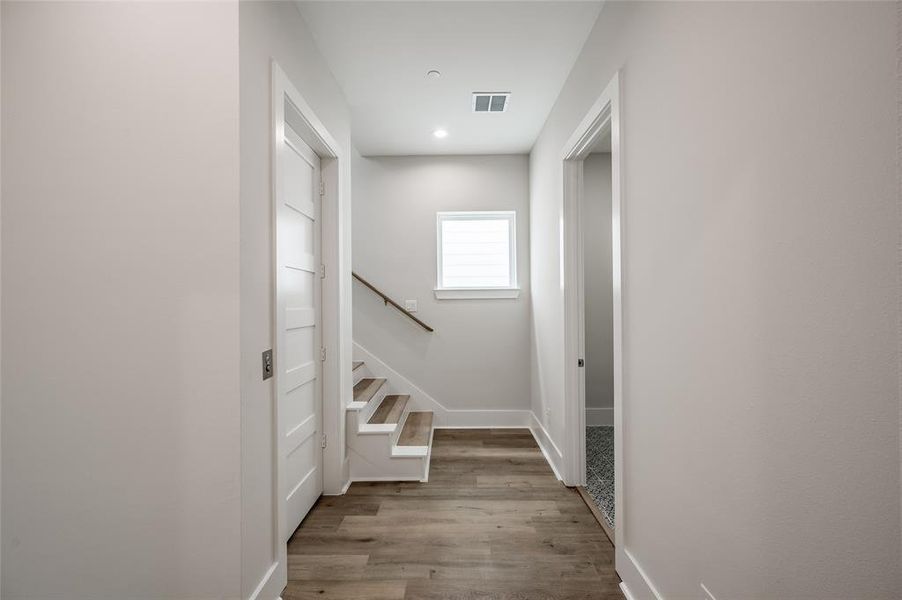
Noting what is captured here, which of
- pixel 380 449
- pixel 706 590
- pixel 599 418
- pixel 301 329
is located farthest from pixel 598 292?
pixel 706 590

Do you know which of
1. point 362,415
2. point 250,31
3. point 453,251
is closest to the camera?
point 250,31

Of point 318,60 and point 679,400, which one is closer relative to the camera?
point 679,400

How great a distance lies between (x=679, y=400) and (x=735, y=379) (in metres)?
0.31

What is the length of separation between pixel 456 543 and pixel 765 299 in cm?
184

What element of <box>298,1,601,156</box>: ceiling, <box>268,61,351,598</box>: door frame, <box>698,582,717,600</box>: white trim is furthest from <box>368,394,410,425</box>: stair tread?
<box>298,1,601,156</box>: ceiling

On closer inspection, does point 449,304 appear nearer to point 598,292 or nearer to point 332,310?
point 598,292

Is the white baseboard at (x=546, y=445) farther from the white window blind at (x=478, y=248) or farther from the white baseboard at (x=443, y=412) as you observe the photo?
the white window blind at (x=478, y=248)

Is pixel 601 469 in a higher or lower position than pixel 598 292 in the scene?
lower

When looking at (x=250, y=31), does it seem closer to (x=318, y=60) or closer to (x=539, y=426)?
(x=318, y=60)

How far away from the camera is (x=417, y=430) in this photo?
3422 millimetres

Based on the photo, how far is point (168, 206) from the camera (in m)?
1.44

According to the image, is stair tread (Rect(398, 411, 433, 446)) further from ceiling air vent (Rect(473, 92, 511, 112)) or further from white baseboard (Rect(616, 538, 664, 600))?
ceiling air vent (Rect(473, 92, 511, 112))

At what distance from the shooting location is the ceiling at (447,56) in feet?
6.67

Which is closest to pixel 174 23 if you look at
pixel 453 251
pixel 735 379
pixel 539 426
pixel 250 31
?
pixel 250 31
